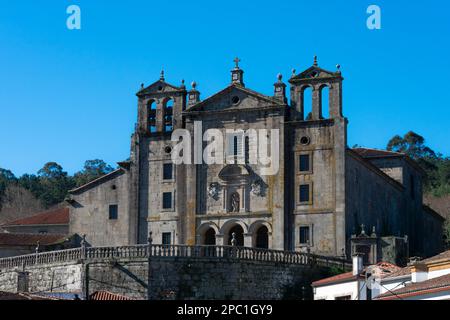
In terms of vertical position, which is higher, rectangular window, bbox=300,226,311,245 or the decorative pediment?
the decorative pediment

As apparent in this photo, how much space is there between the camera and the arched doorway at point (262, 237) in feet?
208

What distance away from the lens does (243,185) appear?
63.8 m

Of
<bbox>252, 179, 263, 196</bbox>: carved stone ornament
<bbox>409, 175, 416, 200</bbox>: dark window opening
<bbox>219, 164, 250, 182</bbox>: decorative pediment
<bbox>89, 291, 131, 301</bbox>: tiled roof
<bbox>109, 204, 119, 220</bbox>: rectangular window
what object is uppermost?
<bbox>409, 175, 416, 200</bbox>: dark window opening

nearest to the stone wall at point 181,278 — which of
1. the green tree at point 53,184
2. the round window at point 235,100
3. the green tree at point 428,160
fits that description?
the round window at point 235,100

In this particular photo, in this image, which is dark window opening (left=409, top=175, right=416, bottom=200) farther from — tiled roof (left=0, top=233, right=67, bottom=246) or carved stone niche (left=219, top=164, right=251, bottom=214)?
tiled roof (left=0, top=233, right=67, bottom=246)

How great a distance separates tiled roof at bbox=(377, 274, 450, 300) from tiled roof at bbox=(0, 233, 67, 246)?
35.2m

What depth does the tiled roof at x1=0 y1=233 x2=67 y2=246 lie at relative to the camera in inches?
2707

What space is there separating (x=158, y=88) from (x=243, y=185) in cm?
895

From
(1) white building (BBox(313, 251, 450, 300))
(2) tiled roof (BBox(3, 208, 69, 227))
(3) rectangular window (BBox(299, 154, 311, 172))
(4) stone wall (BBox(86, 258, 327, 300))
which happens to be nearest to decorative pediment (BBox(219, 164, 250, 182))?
(3) rectangular window (BBox(299, 154, 311, 172))

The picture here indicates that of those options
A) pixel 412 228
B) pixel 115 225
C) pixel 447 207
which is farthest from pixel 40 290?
pixel 447 207

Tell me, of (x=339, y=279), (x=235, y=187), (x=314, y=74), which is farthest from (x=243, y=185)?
(x=339, y=279)

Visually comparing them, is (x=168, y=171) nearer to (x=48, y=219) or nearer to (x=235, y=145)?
(x=235, y=145)

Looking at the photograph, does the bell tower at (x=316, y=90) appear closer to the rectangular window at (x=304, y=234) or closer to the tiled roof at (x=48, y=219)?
the rectangular window at (x=304, y=234)
